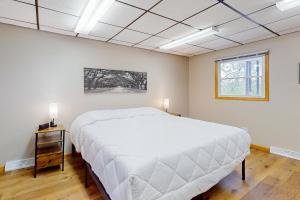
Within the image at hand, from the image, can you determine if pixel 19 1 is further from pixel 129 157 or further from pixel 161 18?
pixel 129 157

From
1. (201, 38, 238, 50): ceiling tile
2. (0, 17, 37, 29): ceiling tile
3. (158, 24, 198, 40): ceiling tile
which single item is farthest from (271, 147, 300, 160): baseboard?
(0, 17, 37, 29): ceiling tile

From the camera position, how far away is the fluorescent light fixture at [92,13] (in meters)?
1.94

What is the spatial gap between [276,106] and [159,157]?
9.91 ft

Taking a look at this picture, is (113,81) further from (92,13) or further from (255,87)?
(255,87)

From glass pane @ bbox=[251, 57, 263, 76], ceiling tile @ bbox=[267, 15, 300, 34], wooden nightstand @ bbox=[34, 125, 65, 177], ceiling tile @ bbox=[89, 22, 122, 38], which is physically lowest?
wooden nightstand @ bbox=[34, 125, 65, 177]

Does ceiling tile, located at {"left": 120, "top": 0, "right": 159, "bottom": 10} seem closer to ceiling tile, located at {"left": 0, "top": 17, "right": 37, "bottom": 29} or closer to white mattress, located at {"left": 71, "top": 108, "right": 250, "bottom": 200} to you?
white mattress, located at {"left": 71, "top": 108, "right": 250, "bottom": 200}

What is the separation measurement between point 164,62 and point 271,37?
7.51ft

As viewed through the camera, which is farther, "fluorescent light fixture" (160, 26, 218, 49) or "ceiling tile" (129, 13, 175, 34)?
"fluorescent light fixture" (160, 26, 218, 49)

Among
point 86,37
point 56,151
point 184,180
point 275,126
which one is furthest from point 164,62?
point 184,180

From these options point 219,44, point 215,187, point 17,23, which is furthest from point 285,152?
point 17,23

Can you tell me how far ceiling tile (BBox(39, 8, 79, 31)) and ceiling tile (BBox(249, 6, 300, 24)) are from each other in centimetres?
248

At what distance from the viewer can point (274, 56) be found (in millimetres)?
3320

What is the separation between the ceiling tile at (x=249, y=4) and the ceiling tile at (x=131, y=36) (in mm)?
1512

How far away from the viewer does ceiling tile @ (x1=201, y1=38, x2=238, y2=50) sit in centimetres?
350
